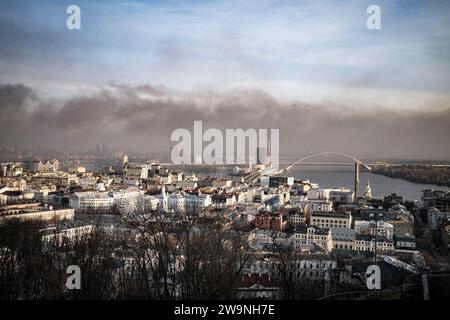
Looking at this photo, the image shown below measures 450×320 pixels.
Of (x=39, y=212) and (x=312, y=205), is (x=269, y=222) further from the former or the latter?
(x=39, y=212)

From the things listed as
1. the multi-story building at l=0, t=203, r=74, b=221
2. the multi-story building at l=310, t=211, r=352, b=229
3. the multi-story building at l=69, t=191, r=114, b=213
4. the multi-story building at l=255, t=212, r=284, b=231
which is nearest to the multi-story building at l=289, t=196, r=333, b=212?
the multi-story building at l=310, t=211, r=352, b=229

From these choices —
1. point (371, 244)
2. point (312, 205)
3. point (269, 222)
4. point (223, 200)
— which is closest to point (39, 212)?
point (269, 222)

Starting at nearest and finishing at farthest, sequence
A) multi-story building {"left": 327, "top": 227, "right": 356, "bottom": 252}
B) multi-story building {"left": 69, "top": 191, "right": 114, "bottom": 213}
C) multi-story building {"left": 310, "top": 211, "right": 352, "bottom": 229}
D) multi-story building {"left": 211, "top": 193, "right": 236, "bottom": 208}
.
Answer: multi-story building {"left": 327, "top": 227, "right": 356, "bottom": 252}, multi-story building {"left": 310, "top": 211, "right": 352, "bottom": 229}, multi-story building {"left": 69, "top": 191, "right": 114, "bottom": 213}, multi-story building {"left": 211, "top": 193, "right": 236, "bottom": 208}

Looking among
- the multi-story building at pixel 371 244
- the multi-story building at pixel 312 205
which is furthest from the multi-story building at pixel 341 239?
the multi-story building at pixel 312 205

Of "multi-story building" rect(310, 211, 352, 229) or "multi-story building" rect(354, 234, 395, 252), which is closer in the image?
"multi-story building" rect(354, 234, 395, 252)

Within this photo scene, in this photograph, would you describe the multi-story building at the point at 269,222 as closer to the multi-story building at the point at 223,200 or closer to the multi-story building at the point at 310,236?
the multi-story building at the point at 310,236

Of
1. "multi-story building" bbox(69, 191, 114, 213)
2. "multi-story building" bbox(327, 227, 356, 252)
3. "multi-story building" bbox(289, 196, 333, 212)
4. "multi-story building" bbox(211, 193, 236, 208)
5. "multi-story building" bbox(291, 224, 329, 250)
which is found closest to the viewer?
"multi-story building" bbox(291, 224, 329, 250)

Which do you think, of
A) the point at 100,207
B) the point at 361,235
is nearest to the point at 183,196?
the point at 100,207

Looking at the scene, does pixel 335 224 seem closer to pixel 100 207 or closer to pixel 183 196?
pixel 183 196

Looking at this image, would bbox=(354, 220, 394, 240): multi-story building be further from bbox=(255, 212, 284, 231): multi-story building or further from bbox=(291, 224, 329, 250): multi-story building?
bbox=(255, 212, 284, 231): multi-story building

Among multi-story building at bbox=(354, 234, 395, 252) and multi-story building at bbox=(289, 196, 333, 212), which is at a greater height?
multi-story building at bbox=(289, 196, 333, 212)

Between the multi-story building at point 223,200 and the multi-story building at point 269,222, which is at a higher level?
the multi-story building at point 223,200
